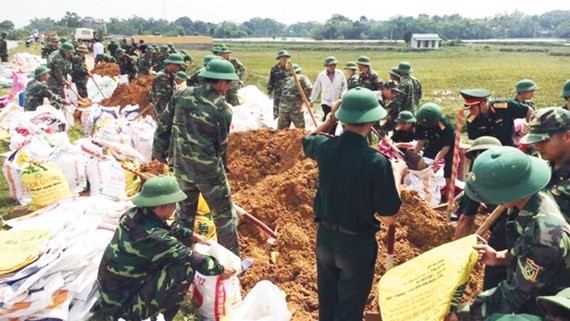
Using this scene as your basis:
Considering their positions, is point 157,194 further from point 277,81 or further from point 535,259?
point 277,81

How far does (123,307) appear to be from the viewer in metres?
3.17

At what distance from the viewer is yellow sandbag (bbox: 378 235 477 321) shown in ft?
7.38

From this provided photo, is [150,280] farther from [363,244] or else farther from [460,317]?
[460,317]

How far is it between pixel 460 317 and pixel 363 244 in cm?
64

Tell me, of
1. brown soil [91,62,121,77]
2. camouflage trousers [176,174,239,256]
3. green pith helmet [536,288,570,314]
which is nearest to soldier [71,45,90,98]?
brown soil [91,62,121,77]

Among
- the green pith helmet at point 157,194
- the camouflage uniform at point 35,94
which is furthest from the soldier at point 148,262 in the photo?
the camouflage uniform at point 35,94

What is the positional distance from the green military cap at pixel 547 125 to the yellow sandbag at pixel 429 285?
2.40 feet

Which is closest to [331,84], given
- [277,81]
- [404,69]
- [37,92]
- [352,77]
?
[352,77]

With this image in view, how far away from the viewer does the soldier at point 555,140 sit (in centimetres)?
266

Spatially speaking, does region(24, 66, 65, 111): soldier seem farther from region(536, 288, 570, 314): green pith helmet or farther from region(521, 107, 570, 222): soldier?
region(536, 288, 570, 314): green pith helmet

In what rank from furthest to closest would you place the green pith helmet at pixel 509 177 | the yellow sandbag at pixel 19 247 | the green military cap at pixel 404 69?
the green military cap at pixel 404 69 < the yellow sandbag at pixel 19 247 < the green pith helmet at pixel 509 177

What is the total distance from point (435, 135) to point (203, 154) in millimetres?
2569

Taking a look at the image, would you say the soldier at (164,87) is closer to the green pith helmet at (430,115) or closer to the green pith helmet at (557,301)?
the green pith helmet at (430,115)

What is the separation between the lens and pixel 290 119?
8.09 meters
